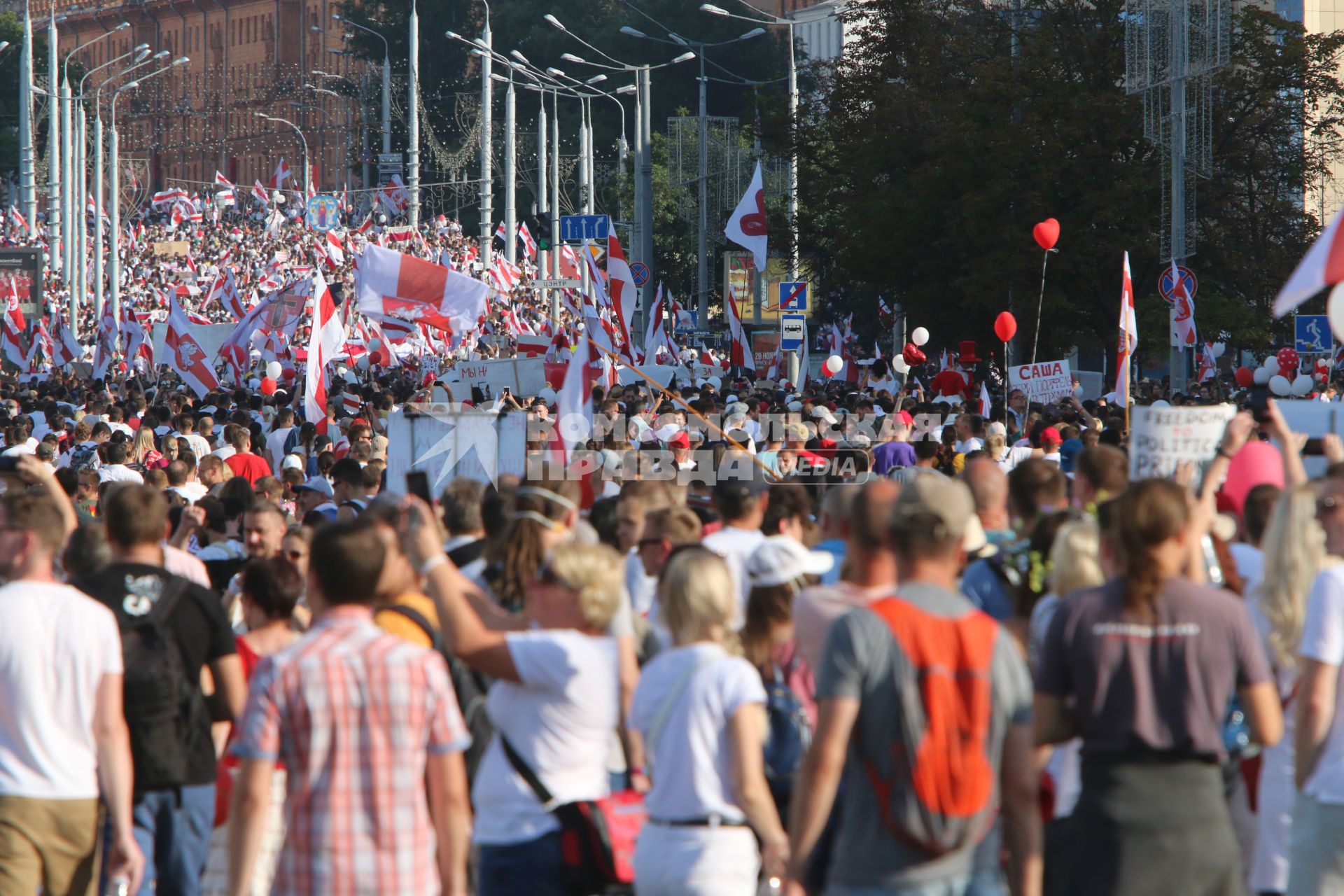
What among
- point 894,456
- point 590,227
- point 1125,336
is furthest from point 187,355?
point 894,456

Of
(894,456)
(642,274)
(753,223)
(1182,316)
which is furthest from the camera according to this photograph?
(642,274)

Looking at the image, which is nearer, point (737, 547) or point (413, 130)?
point (737, 547)

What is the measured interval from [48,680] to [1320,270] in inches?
153

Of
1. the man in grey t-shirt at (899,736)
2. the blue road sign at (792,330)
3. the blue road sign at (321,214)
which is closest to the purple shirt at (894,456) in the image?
the man in grey t-shirt at (899,736)

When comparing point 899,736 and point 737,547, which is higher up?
point 737,547

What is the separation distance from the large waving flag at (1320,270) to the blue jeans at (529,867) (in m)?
2.82

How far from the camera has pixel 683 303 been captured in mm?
64375

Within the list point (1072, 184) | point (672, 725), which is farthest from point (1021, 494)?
point (1072, 184)

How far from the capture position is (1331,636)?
4500 mm

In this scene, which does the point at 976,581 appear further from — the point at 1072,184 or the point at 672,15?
the point at 672,15

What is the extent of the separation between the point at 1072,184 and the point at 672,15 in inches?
2148

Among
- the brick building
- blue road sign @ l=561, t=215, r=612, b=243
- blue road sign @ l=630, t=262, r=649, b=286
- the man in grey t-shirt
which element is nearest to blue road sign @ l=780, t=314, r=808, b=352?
blue road sign @ l=561, t=215, r=612, b=243

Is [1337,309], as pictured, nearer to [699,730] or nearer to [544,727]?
[699,730]

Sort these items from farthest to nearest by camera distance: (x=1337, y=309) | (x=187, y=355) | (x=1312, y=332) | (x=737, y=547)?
(x=187, y=355) → (x=1312, y=332) → (x=1337, y=309) → (x=737, y=547)
